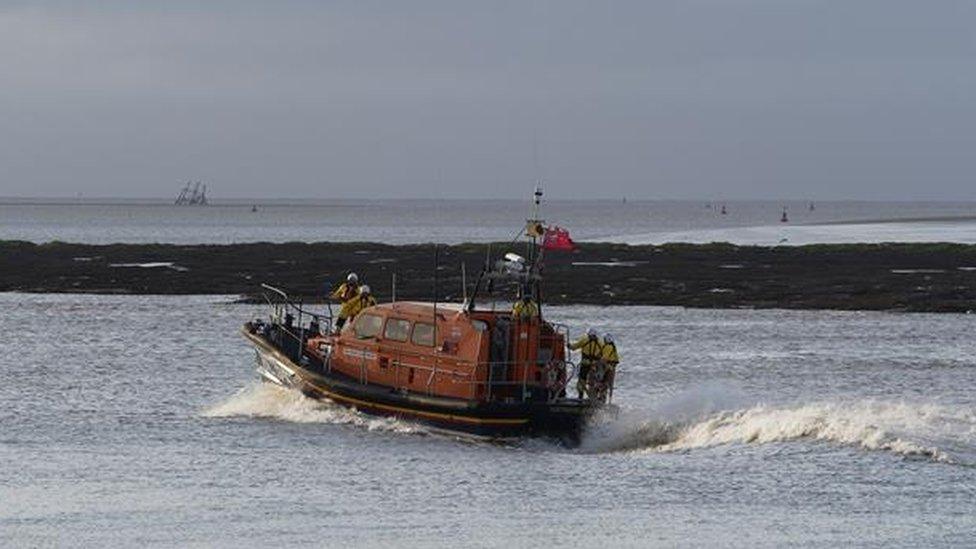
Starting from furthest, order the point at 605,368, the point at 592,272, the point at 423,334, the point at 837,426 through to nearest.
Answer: the point at 592,272 < the point at 423,334 < the point at 605,368 < the point at 837,426

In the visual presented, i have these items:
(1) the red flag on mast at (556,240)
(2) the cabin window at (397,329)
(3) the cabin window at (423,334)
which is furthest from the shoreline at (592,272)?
(1) the red flag on mast at (556,240)

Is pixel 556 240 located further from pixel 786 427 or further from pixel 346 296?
pixel 346 296

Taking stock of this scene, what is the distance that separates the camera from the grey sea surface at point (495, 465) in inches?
783

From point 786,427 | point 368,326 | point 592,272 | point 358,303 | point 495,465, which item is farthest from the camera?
point 592,272

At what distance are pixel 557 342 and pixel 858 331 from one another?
796 inches

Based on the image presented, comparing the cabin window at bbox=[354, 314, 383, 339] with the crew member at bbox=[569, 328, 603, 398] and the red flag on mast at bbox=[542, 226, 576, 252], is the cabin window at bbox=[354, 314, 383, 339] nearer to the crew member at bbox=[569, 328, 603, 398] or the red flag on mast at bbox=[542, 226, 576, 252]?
the crew member at bbox=[569, 328, 603, 398]

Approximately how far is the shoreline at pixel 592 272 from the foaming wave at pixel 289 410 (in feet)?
74.7

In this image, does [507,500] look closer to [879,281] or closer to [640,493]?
[640,493]

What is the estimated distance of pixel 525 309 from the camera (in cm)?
2595

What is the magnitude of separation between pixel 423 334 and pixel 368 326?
123 cm

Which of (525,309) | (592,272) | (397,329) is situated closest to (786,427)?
(525,309)

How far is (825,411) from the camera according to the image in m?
25.8

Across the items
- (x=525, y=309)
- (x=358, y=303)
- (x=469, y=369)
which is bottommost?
(x=469, y=369)

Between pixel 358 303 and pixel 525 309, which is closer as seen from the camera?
pixel 525 309
